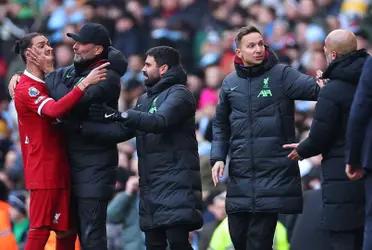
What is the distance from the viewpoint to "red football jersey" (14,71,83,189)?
1213cm

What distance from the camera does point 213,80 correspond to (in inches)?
808

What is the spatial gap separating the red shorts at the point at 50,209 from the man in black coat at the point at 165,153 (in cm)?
61

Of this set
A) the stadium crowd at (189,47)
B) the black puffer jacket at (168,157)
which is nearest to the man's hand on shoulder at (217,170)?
the black puffer jacket at (168,157)

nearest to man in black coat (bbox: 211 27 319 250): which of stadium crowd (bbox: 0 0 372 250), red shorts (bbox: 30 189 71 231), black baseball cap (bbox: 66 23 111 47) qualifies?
black baseball cap (bbox: 66 23 111 47)

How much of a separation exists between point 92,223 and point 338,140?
2.30m

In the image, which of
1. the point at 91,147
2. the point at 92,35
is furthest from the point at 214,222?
the point at 92,35

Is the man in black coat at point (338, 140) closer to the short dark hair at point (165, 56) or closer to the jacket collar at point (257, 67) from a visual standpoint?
the jacket collar at point (257, 67)

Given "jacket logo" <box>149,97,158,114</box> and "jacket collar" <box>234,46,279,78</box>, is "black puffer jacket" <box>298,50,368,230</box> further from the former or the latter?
"jacket logo" <box>149,97,158,114</box>

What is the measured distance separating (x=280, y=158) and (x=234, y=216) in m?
0.68

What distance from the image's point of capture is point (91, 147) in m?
12.2

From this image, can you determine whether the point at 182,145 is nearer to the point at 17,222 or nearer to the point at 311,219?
the point at 311,219

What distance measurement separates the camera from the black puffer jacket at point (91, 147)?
12180 millimetres

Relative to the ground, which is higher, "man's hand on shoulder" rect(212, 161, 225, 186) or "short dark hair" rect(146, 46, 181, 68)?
"short dark hair" rect(146, 46, 181, 68)

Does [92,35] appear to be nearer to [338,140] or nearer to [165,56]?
[165,56]
